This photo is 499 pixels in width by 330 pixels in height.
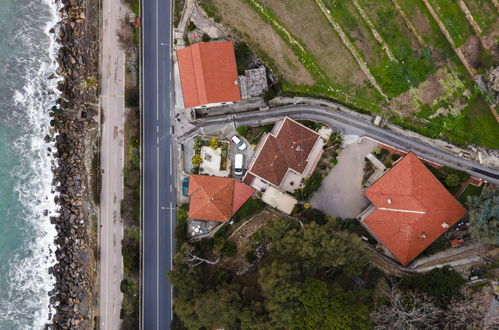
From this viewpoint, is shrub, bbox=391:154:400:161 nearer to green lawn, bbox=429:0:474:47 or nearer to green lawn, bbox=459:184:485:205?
green lawn, bbox=459:184:485:205

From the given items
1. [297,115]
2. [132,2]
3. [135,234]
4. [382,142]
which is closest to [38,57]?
[132,2]

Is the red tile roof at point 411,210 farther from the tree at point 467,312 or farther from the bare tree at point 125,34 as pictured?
the bare tree at point 125,34

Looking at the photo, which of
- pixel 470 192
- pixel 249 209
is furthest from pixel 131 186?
pixel 470 192

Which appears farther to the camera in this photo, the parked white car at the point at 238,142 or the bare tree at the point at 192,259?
the parked white car at the point at 238,142

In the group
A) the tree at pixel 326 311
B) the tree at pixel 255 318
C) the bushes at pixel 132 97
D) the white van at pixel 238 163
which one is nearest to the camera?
the tree at pixel 326 311

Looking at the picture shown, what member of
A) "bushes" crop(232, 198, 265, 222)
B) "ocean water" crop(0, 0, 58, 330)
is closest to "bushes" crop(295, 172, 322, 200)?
"bushes" crop(232, 198, 265, 222)

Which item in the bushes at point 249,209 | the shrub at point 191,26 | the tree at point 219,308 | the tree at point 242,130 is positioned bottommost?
the tree at point 219,308

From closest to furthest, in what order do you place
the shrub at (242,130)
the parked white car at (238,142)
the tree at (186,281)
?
the tree at (186,281) → the parked white car at (238,142) → the shrub at (242,130)

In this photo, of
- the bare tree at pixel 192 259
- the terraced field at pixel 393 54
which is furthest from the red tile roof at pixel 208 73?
the bare tree at pixel 192 259

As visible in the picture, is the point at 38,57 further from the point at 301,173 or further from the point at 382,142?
the point at 382,142
